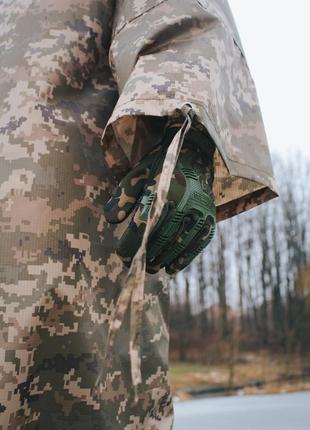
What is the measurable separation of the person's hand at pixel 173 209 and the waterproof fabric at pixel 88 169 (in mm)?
58

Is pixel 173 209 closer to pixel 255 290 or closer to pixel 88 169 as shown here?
pixel 88 169

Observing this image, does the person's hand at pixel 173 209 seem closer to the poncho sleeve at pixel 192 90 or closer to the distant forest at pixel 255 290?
the poncho sleeve at pixel 192 90

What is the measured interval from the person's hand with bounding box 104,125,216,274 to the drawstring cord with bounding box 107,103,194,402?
0.14 feet

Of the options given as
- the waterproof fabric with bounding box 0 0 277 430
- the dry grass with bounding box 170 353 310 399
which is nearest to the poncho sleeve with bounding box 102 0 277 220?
the waterproof fabric with bounding box 0 0 277 430

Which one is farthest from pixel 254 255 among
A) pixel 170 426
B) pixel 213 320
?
pixel 170 426

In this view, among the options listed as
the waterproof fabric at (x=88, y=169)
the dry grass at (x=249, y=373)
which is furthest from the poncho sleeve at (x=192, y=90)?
the dry grass at (x=249, y=373)

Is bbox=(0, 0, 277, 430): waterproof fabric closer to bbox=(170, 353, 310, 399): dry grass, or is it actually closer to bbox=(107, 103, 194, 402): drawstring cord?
bbox=(107, 103, 194, 402): drawstring cord

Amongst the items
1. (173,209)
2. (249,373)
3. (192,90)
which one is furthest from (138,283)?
(249,373)

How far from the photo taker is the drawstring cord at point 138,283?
0.92 metres

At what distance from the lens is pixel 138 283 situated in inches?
38.4

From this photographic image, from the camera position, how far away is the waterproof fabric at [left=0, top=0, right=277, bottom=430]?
4.11ft

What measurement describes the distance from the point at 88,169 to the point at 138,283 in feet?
1.61

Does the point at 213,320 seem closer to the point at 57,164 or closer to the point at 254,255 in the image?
the point at 254,255

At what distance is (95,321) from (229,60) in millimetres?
605
